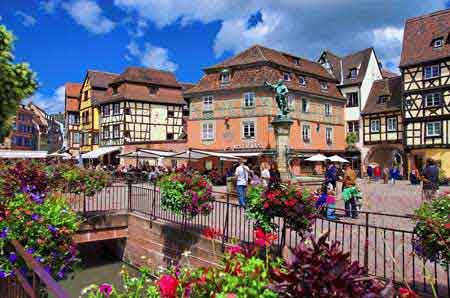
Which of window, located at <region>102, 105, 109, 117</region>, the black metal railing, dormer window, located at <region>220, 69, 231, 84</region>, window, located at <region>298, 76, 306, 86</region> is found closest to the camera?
the black metal railing

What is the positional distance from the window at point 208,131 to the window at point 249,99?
3865 millimetres

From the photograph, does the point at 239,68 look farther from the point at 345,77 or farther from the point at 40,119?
the point at 40,119

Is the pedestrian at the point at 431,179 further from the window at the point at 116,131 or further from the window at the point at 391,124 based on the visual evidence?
the window at the point at 116,131

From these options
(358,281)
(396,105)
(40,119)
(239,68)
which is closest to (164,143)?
(239,68)

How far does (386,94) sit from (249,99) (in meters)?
15.3

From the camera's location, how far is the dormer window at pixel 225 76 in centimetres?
3398

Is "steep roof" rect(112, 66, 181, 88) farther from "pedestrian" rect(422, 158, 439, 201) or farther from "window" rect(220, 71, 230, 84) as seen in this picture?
"pedestrian" rect(422, 158, 439, 201)

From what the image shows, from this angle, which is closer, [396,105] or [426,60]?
[426,60]

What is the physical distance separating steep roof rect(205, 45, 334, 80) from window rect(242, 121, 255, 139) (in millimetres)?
5389

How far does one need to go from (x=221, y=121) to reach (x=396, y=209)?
21.0m

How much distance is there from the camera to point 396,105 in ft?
119

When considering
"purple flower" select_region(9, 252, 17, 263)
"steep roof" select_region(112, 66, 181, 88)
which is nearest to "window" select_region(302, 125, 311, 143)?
"steep roof" select_region(112, 66, 181, 88)

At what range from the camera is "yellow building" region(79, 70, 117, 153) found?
45.1 metres

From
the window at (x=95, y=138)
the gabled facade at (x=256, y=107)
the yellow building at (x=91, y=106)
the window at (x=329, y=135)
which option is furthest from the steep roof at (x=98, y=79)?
the window at (x=329, y=135)
